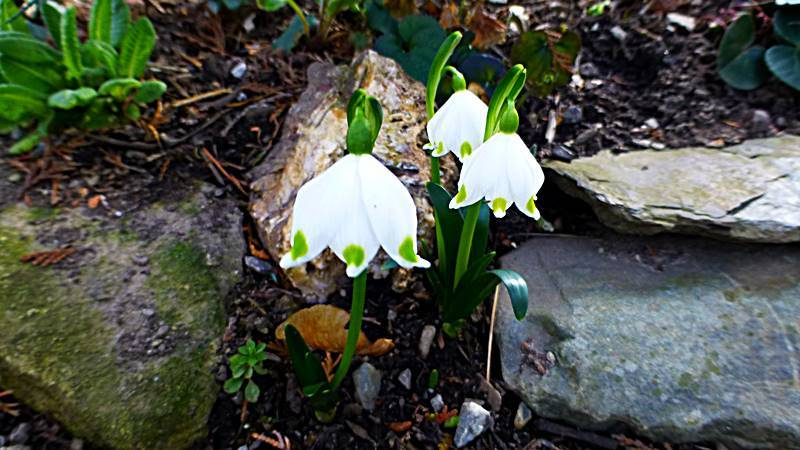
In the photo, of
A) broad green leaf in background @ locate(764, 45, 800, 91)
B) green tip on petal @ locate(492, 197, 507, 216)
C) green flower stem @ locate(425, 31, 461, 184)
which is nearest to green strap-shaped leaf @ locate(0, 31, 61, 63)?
green flower stem @ locate(425, 31, 461, 184)

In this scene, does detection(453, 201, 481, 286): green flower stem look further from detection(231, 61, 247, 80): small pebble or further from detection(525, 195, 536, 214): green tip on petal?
detection(231, 61, 247, 80): small pebble

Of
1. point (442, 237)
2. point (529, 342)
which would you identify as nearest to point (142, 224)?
point (442, 237)

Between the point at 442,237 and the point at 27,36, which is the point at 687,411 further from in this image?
the point at 27,36

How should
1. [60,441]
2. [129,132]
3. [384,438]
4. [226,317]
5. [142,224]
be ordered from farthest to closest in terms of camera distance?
[129,132], [142,224], [226,317], [384,438], [60,441]

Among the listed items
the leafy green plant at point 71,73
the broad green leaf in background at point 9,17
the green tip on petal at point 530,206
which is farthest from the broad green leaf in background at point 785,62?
the broad green leaf in background at point 9,17

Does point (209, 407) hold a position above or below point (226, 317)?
below

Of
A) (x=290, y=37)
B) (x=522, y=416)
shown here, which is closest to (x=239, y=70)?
(x=290, y=37)

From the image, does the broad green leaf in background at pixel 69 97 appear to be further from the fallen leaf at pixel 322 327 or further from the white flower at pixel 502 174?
the white flower at pixel 502 174

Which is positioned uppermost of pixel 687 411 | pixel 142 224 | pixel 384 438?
pixel 142 224
